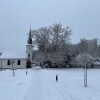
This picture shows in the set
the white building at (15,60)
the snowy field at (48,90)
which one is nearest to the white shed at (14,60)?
the white building at (15,60)

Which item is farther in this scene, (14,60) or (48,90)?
(14,60)

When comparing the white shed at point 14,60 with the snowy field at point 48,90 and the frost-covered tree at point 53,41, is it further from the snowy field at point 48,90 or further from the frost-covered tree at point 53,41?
the snowy field at point 48,90

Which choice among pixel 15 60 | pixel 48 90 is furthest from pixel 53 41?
pixel 48 90

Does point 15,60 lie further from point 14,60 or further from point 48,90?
point 48,90

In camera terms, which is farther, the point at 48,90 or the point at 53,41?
the point at 53,41

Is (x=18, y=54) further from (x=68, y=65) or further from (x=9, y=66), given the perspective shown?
(x=68, y=65)

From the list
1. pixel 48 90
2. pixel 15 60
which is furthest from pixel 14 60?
pixel 48 90

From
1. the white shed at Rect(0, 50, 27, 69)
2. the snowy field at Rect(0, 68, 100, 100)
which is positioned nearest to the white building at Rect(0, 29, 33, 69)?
the white shed at Rect(0, 50, 27, 69)

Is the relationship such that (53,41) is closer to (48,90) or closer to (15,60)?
(15,60)

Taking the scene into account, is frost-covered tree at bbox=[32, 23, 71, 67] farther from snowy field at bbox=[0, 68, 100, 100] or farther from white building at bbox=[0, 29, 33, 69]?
snowy field at bbox=[0, 68, 100, 100]

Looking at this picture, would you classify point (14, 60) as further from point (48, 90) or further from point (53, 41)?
point (48, 90)

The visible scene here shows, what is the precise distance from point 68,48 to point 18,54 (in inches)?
692

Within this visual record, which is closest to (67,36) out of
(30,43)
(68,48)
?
(68,48)

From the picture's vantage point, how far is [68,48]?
7681 centimetres
